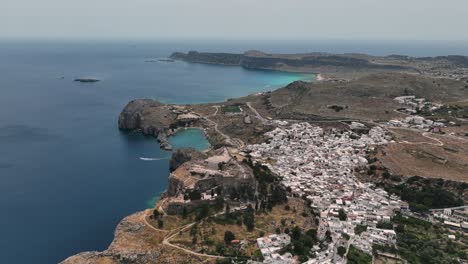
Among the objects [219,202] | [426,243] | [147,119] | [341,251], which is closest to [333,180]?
[426,243]

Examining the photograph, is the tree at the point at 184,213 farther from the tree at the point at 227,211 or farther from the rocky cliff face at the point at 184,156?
the rocky cliff face at the point at 184,156

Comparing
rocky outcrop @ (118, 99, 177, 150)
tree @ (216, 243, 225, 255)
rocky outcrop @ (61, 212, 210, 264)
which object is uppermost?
rocky outcrop @ (118, 99, 177, 150)

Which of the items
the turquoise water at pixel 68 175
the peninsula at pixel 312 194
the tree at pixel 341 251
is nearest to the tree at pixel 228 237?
the peninsula at pixel 312 194

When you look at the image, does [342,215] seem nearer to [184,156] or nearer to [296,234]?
[296,234]

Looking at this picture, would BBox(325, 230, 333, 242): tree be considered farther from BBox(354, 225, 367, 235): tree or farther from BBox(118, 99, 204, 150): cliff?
BBox(118, 99, 204, 150): cliff

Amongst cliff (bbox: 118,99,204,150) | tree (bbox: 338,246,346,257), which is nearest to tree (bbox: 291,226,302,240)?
tree (bbox: 338,246,346,257)

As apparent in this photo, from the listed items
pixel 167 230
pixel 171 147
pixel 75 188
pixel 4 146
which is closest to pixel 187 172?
pixel 167 230
